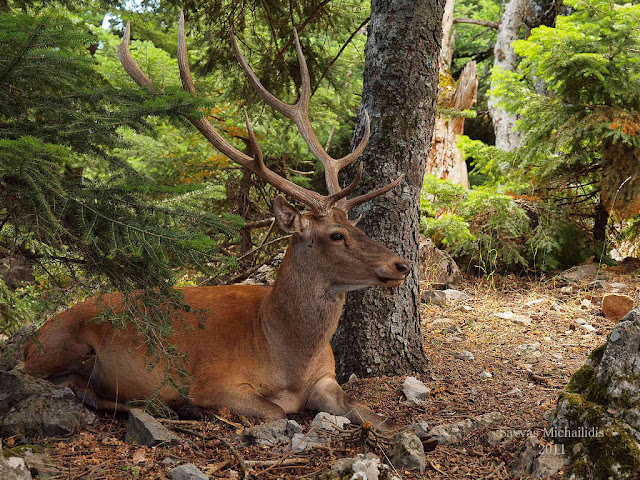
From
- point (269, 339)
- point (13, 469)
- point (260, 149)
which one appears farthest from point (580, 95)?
point (13, 469)

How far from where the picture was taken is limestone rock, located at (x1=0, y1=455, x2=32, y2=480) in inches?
117

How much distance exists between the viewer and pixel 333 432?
3895 mm

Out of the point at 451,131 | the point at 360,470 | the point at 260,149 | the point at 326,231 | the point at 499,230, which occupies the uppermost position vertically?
the point at 451,131

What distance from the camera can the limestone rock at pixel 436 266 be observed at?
841 cm

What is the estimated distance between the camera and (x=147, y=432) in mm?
3709

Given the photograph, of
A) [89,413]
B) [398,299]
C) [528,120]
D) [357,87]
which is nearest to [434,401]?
[398,299]

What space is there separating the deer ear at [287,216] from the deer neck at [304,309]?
0.48 feet

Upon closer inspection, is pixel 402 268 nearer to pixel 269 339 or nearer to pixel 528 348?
pixel 269 339

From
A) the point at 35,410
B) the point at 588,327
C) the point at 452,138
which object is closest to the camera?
the point at 35,410

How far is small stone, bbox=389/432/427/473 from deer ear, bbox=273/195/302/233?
166cm

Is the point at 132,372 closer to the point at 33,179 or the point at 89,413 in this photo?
the point at 89,413

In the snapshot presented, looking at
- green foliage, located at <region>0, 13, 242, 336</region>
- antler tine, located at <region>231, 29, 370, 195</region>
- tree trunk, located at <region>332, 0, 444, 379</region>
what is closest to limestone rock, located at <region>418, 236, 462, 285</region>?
tree trunk, located at <region>332, 0, 444, 379</region>

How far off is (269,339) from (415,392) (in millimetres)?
1134

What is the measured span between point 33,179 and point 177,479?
161cm
